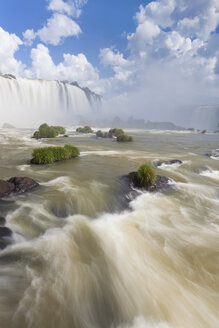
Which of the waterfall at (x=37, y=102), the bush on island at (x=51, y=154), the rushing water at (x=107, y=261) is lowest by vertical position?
the rushing water at (x=107, y=261)

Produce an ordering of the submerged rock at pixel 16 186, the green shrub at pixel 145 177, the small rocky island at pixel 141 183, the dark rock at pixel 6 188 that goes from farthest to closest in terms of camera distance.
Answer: the green shrub at pixel 145 177
the small rocky island at pixel 141 183
the submerged rock at pixel 16 186
the dark rock at pixel 6 188

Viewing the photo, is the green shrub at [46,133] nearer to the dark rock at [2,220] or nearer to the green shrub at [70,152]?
the green shrub at [70,152]

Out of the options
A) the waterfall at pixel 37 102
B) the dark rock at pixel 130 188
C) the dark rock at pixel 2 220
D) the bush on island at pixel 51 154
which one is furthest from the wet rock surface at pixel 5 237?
the waterfall at pixel 37 102

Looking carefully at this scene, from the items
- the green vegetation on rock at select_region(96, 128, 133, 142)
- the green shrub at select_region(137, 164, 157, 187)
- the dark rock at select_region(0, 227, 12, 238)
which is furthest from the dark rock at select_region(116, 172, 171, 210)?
the green vegetation on rock at select_region(96, 128, 133, 142)

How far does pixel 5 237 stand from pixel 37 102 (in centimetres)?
10934

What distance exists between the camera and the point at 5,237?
5.43 meters

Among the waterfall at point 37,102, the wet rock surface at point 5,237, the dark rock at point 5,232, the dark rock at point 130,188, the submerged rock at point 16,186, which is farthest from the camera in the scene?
the waterfall at point 37,102

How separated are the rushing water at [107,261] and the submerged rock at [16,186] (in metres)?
0.53

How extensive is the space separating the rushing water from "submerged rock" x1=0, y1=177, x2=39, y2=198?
21.0 inches

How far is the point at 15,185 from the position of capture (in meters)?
8.81

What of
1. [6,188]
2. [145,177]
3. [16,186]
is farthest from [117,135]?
[6,188]

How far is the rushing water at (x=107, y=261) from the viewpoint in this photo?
148 inches

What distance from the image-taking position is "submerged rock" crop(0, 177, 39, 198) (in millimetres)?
8203

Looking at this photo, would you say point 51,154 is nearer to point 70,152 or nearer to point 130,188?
point 70,152
